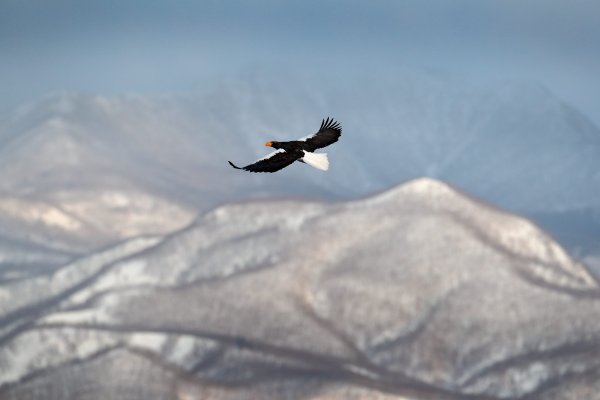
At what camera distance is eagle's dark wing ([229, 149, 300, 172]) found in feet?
127

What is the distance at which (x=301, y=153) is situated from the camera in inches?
1553

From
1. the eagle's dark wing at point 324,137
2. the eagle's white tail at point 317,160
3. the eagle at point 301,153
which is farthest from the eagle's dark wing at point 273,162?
the eagle's dark wing at point 324,137

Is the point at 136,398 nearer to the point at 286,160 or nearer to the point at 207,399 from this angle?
the point at 207,399

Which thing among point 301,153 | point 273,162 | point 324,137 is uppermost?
point 324,137

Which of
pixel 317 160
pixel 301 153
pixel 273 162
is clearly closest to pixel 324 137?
pixel 301 153

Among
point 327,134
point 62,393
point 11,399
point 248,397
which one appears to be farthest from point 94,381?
point 327,134

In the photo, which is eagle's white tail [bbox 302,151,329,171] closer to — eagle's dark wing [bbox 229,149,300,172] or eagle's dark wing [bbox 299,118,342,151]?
eagle's dark wing [bbox 229,149,300,172]

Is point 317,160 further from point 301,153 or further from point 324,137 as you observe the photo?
point 324,137

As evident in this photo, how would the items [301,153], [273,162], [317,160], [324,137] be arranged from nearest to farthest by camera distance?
[317,160]
[273,162]
[301,153]
[324,137]

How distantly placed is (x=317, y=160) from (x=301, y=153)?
3.60ft

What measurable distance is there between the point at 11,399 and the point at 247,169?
589 feet

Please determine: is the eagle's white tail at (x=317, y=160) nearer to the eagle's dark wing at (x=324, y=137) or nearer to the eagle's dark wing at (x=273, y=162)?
the eagle's dark wing at (x=273, y=162)

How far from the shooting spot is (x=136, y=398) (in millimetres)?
188000

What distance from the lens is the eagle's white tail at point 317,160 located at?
38.1m
